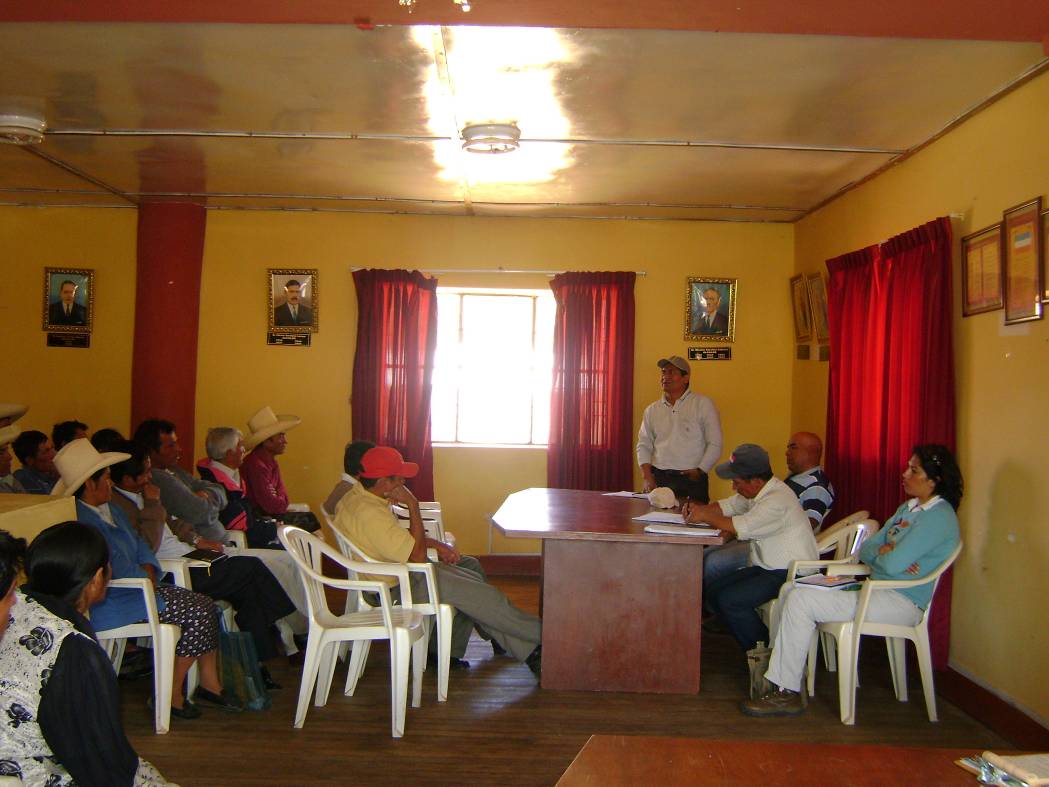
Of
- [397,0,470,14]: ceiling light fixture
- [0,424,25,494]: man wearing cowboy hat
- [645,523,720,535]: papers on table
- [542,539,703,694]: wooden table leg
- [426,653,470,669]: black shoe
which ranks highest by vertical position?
[397,0,470,14]: ceiling light fixture

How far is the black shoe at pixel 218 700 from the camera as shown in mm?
4344

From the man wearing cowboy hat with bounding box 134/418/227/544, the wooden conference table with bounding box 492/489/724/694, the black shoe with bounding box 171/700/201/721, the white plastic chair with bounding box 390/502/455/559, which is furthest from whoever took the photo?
the white plastic chair with bounding box 390/502/455/559

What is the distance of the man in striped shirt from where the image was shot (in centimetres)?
561

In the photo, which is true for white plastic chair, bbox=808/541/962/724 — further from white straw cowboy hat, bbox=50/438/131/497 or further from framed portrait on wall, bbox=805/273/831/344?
white straw cowboy hat, bbox=50/438/131/497

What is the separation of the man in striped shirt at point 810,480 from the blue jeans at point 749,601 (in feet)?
2.59

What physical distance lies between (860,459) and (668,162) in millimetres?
2084

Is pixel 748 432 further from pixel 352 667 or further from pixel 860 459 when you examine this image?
pixel 352 667

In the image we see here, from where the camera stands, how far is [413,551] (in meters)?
4.64

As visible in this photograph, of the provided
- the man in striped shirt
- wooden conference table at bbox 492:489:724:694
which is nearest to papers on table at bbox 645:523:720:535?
wooden conference table at bbox 492:489:724:694

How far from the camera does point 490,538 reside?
788 centimetres

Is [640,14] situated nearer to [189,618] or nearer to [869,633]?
→ [869,633]

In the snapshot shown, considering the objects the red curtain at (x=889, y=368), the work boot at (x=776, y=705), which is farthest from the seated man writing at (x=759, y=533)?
the red curtain at (x=889, y=368)

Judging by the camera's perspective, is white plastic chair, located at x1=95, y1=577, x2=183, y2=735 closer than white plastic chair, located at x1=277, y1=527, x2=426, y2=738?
Yes

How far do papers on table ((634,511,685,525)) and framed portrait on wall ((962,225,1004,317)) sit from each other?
67.6 inches
